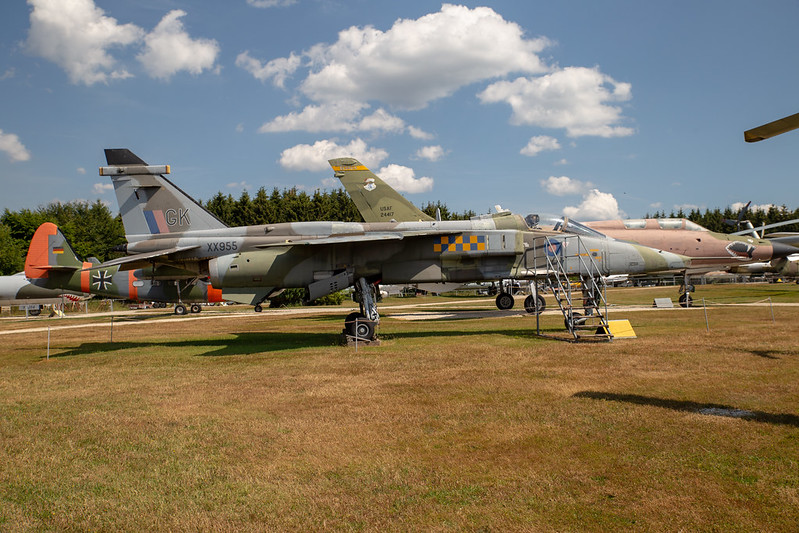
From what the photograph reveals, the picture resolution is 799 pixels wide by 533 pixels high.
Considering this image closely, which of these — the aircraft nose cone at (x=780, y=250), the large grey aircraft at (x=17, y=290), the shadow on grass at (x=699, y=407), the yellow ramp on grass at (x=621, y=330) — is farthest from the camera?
the large grey aircraft at (x=17, y=290)

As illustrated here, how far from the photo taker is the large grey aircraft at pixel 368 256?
13.8m

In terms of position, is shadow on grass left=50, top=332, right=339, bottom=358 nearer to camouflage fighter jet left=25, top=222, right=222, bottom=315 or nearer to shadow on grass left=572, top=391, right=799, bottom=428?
camouflage fighter jet left=25, top=222, right=222, bottom=315

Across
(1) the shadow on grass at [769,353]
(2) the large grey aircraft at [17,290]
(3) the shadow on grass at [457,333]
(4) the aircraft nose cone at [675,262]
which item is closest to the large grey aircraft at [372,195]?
(3) the shadow on grass at [457,333]

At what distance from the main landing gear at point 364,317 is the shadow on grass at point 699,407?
23.6ft

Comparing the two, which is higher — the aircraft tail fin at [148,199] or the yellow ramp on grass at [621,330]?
the aircraft tail fin at [148,199]

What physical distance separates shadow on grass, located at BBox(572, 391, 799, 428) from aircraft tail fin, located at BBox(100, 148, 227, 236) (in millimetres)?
12142

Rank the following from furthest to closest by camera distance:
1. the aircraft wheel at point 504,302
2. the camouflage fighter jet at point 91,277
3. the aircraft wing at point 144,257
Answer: the aircraft wheel at point 504,302
the camouflage fighter jet at point 91,277
the aircraft wing at point 144,257

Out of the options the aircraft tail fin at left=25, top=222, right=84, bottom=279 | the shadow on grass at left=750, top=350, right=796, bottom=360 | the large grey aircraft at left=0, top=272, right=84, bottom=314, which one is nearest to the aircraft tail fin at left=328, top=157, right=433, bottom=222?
the aircraft tail fin at left=25, top=222, right=84, bottom=279

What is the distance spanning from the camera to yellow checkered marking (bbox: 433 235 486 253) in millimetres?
13742

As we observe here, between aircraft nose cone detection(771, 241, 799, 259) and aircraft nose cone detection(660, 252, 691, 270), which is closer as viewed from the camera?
aircraft nose cone detection(660, 252, 691, 270)

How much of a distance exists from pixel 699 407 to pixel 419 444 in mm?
3485

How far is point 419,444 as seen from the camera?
5.15 m

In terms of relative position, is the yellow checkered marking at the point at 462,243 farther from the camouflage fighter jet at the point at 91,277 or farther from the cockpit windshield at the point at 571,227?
the camouflage fighter jet at the point at 91,277

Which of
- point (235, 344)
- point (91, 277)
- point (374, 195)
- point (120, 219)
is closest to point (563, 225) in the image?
point (374, 195)
